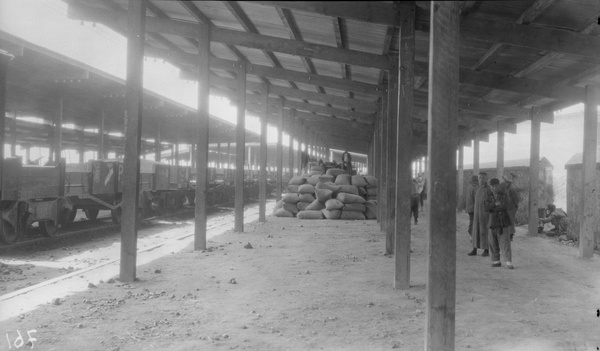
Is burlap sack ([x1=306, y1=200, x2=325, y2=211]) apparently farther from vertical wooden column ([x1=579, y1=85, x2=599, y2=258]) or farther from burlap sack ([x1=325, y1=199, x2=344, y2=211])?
vertical wooden column ([x1=579, y1=85, x2=599, y2=258])

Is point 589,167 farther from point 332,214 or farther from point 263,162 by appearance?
point 263,162

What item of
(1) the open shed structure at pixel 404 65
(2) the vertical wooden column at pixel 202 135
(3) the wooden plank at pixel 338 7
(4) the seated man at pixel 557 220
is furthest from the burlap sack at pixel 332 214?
(3) the wooden plank at pixel 338 7

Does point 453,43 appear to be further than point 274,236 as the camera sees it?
No

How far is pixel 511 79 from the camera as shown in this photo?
7152 millimetres

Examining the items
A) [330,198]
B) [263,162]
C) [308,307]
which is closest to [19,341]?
[308,307]

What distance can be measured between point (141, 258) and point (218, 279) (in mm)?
2028

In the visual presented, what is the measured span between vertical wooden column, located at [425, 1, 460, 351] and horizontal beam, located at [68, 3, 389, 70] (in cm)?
438

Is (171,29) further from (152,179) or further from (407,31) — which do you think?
(152,179)

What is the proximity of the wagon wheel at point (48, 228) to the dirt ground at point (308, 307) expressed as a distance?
3390mm

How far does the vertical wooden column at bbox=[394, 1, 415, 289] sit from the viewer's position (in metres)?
5.19

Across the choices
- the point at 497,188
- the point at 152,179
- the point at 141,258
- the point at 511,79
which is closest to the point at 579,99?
the point at 511,79

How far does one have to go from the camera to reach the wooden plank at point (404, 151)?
204 inches

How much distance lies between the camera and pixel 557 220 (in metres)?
11.3

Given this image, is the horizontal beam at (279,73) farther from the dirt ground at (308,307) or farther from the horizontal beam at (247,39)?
the dirt ground at (308,307)
